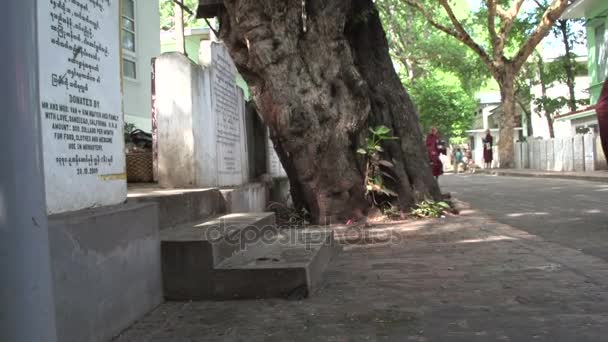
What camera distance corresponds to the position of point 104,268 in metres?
3.05

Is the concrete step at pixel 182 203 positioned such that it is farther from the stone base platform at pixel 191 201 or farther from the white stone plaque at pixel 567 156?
the white stone plaque at pixel 567 156

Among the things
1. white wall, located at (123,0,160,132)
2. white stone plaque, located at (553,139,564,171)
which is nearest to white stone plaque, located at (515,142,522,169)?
white stone plaque, located at (553,139,564,171)

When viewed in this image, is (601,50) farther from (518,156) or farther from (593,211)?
(593,211)

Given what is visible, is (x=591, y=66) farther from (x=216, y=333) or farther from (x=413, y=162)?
(x=216, y=333)

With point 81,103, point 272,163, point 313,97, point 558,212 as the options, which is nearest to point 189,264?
point 81,103

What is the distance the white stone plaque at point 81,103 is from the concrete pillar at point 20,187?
1540 millimetres

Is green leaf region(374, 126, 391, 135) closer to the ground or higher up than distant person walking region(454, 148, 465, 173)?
higher up

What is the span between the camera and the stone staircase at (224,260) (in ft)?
12.8

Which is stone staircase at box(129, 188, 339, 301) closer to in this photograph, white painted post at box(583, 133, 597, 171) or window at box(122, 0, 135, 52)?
window at box(122, 0, 135, 52)

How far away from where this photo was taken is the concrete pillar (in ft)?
4.33

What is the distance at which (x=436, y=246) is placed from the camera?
607 centimetres

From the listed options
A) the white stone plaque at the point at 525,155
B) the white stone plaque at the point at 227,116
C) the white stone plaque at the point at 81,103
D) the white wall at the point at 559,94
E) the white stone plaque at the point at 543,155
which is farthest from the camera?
the white wall at the point at 559,94

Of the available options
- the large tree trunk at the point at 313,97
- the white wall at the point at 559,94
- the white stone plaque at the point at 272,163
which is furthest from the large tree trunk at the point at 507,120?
the large tree trunk at the point at 313,97

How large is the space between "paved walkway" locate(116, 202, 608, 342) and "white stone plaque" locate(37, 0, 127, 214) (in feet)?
3.01
